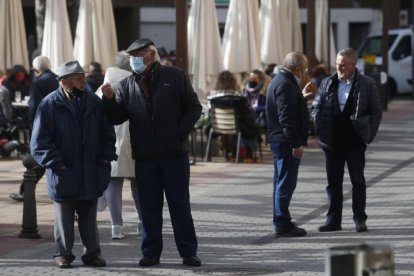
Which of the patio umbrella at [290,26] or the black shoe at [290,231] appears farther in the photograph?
the patio umbrella at [290,26]

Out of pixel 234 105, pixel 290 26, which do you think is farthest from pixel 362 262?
pixel 290 26

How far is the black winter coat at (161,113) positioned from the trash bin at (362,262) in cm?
481

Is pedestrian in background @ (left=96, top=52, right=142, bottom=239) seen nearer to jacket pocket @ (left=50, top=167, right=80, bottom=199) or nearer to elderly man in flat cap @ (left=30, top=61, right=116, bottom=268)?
elderly man in flat cap @ (left=30, top=61, right=116, bottom=268)

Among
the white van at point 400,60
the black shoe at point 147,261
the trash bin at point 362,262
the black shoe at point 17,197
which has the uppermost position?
the trash bin at point 362,262

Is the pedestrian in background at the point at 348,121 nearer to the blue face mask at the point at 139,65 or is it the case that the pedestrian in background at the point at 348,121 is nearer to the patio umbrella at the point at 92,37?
the blue face mask at the point at 139,65

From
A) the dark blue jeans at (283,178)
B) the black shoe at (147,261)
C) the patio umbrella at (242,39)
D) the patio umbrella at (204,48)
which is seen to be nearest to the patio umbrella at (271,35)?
the patio umbrella at (242,39)

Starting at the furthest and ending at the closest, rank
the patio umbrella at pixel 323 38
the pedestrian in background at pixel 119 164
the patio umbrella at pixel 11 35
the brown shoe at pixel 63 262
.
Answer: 1. the patio umbrella at pixel 323 38
2. the patio umbrella at pixel 11 35
3. the pedestrian in background at pixel 119 164
4. the brown shoe at pixel 63 262

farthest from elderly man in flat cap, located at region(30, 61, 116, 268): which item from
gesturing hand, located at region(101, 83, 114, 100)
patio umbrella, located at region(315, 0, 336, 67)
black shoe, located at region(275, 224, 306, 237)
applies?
patio umbrella, located at region(315, 0, 336, 67)

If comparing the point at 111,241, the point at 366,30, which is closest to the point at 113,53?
the point at 111,241

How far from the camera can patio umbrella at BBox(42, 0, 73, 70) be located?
68.0 feet

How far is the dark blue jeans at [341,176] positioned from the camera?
482 inches

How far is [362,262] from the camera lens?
5.32m

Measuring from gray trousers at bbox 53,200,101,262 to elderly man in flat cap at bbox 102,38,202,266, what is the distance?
1.39 ft

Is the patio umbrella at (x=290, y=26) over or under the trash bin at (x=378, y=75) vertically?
over
